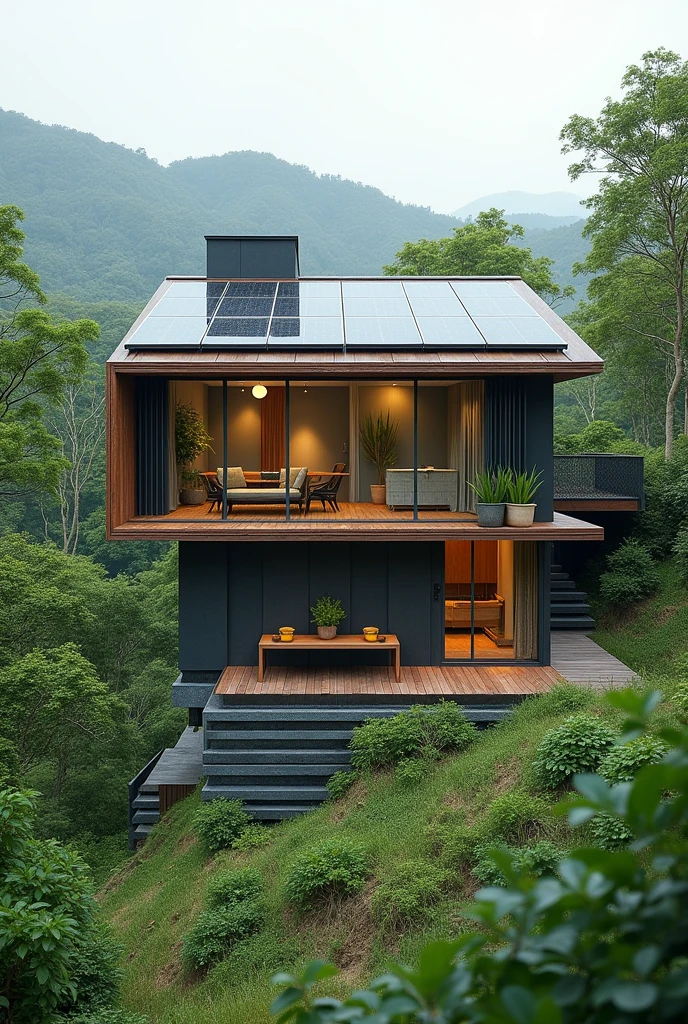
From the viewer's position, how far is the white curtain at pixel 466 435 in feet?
40.4

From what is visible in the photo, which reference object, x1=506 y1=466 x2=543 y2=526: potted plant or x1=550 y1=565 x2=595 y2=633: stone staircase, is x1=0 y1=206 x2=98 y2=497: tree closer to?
x1=550 y1=565 x2=595 y2=633: stone staircase

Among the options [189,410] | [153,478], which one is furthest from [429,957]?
[189,410]

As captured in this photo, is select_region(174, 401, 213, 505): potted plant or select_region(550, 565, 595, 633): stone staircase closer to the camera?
select_region(174, 401, 213, 505): potted plant

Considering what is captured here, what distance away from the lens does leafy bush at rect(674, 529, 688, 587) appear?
15.0m

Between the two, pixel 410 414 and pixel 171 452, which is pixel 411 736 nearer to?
pixel 171 452

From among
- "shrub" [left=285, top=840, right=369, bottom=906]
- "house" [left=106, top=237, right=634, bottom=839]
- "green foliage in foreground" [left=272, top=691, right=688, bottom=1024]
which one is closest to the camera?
"green foliage in foreground" [left=272, top=691, right=688, bottom=1024]

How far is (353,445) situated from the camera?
15.2 meters

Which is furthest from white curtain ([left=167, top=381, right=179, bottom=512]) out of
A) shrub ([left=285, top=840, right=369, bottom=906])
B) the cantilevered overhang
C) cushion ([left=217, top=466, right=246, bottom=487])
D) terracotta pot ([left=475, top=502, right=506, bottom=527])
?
shrub ([left=285, top=840, right=369, bottom=906])

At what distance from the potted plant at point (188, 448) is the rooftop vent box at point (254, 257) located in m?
3.41

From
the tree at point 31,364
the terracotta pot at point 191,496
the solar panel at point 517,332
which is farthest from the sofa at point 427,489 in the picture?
the tree at point 31,364

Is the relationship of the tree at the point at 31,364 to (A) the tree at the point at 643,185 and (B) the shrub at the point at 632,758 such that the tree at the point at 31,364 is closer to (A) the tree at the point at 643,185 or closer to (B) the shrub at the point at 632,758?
(A) the tree at the point at 643,185

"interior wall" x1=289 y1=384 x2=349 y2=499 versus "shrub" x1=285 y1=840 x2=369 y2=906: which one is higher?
"interior wall" x1=289 y1=384 x2=349 y2=499

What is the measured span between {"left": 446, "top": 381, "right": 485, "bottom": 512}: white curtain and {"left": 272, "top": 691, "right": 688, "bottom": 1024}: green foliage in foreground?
10.8m

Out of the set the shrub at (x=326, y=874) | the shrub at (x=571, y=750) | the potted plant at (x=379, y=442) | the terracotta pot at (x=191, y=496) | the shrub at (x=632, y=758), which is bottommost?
the shrub at (x=326, y=874)
